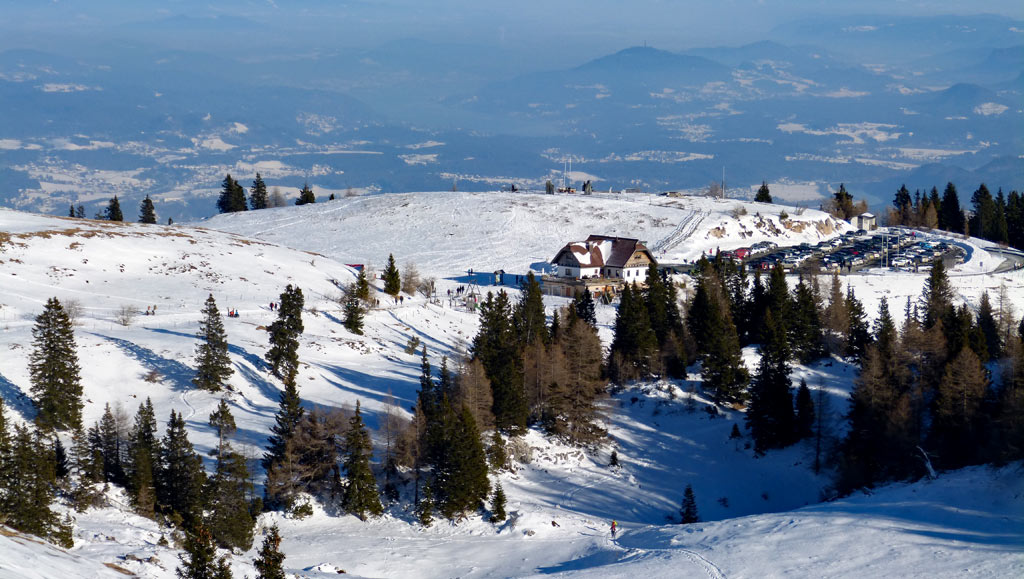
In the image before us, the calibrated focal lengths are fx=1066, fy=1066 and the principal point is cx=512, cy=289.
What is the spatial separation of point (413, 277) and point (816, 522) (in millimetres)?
45059

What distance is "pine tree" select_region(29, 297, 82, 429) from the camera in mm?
41938

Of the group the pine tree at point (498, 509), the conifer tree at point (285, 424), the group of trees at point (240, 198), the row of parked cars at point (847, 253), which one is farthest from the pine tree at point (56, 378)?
the group of trees at point (240, 198)

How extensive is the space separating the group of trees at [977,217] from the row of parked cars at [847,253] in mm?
9611

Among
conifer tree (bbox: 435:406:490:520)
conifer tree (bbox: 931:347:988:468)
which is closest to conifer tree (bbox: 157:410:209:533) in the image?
conifer tree (bbox: 435:406:490:520)

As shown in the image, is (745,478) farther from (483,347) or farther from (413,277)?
(413,277)

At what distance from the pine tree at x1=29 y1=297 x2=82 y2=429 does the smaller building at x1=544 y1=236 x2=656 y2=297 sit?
4603cm

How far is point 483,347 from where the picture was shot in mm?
51562

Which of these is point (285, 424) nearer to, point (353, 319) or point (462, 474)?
point (462, 474)

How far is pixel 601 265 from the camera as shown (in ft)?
286

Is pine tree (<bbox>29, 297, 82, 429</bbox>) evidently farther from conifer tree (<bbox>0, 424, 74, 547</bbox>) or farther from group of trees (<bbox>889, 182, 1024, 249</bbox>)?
group of trees (<bbox>889, 182, 1024, 249</bbox>)

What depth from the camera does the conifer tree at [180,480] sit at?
36.7 m

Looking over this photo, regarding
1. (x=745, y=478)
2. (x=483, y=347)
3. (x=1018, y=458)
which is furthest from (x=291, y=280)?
(x=1018, y=458)

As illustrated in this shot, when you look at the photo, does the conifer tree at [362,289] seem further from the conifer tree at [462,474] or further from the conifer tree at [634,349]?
the conifer tree at [462,474]

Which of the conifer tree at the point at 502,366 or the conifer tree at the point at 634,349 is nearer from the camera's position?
the conifer tree at the point at 502,366
